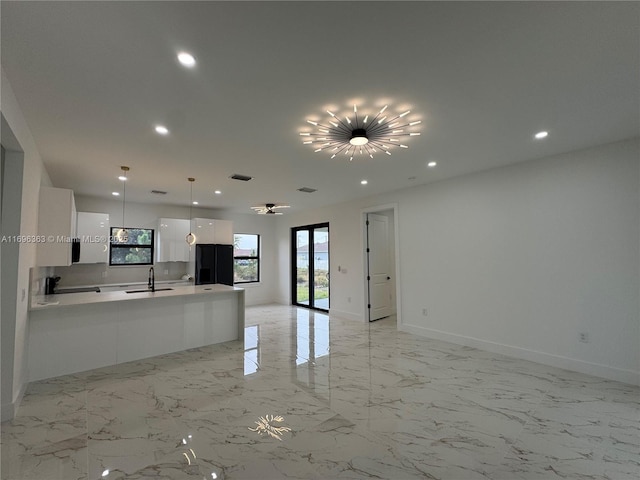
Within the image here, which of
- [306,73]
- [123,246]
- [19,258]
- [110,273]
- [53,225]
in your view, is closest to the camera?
[306,73]

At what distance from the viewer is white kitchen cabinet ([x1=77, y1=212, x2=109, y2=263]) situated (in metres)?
5.39

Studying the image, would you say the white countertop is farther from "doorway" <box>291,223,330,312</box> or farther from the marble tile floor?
"doorway" <box>291,223,330,312</box>

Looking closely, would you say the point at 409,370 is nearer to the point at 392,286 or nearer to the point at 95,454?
the point at 95,454

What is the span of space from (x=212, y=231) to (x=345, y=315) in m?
3.69

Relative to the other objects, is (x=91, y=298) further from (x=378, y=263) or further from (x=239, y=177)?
(x=378, y=263)

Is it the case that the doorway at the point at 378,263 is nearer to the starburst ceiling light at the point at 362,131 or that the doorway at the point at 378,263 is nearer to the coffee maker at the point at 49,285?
the starburst ceiling light at the point at 362,131

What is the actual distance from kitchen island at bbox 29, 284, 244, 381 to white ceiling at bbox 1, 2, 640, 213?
190cm

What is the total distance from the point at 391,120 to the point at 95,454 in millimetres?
3537

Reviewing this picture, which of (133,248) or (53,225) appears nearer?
(53,225)

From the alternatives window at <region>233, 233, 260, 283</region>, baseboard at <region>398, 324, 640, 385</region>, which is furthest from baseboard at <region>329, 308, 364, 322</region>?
window at <region>233, 233, 260, 283</region>

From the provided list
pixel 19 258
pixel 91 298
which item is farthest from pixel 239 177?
pixel 19 258

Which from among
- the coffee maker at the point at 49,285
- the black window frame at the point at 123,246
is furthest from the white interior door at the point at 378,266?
the coffee maker at the point at 49,285

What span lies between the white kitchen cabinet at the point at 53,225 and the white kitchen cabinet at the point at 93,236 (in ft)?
6.74

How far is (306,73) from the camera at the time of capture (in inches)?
80.4
